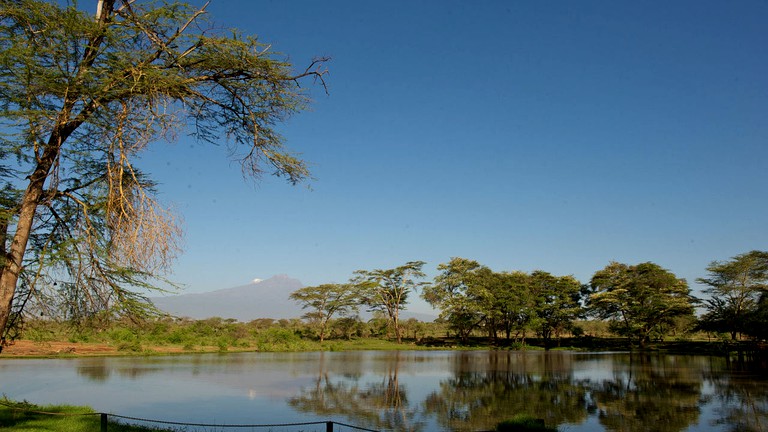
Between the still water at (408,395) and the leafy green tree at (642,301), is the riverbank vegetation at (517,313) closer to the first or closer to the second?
the leafy green tree at (642,301)

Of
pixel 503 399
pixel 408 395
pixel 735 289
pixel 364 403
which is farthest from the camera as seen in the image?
pixel 735 289

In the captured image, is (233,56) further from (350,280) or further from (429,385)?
(350,280)

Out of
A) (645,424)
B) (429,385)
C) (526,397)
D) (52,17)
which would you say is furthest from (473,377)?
(52,17)

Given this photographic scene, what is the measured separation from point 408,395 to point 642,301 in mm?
42367

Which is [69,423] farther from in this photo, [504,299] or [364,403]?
[504,299]

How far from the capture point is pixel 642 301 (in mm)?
A: 51219

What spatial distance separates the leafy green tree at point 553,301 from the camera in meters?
54.7

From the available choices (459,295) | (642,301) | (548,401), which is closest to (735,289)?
(642,301)

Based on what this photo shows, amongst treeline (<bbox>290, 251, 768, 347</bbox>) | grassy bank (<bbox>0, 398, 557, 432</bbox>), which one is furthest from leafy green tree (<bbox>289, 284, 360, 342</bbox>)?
grassy bank (<bbox>0, 398, 557, 432</bbox>)

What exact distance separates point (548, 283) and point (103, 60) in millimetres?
56761

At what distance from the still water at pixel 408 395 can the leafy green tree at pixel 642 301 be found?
22963 millimetres

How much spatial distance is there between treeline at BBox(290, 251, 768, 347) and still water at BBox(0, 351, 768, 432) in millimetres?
24047

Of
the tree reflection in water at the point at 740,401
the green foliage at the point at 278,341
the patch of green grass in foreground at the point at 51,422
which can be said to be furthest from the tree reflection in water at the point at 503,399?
the green foliage at the point at 278,341

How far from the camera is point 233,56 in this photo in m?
6.89
